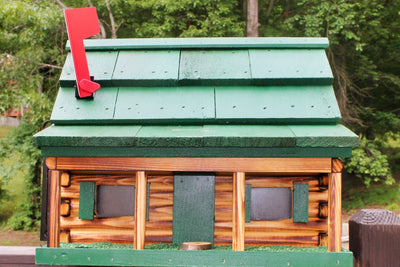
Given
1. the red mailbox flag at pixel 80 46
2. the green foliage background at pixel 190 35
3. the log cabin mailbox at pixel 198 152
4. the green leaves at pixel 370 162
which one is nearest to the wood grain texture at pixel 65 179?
the log cabin mailbox at pixel 198 152

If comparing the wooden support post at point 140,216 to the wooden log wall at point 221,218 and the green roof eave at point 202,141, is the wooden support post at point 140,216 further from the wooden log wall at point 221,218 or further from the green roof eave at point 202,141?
the wooden log wall at point 221,218

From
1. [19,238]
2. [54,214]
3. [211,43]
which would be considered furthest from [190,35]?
[54,214]

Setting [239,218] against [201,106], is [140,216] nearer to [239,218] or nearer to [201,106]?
[239,218]

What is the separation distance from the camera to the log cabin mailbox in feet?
6.58

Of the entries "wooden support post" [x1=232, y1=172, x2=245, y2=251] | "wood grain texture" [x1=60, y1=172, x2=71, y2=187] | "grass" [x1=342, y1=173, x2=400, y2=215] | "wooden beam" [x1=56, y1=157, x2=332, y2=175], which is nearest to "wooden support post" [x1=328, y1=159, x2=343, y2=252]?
"wooden beam" [x1=56, y1=157, x2=332, y2=175]

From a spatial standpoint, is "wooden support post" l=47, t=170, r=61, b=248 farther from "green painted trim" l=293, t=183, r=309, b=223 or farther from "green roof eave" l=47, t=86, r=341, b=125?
"green painted trim" l=293, t=183, r=309, b=223

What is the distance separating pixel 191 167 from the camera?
2.12 meters

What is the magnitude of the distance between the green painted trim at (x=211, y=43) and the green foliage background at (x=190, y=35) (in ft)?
18.9

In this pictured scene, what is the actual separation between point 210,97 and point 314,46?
769 millimetres

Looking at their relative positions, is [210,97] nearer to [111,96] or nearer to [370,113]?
[111,96]

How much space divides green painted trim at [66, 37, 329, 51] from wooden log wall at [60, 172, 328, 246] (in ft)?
2.63

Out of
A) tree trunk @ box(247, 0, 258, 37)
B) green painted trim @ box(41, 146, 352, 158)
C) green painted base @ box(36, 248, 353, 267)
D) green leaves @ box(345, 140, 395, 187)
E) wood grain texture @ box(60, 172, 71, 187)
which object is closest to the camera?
green painted base @ box(36, 248, 353, 267)

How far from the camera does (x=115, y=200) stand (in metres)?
2.48

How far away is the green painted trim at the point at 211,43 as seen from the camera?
2.51m
